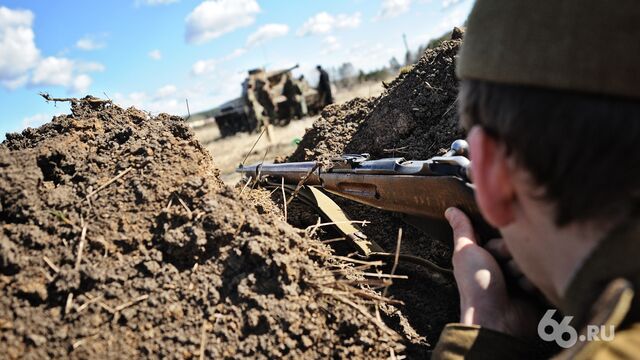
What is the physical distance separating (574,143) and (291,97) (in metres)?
22.0

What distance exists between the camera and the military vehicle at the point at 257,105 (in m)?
21.8

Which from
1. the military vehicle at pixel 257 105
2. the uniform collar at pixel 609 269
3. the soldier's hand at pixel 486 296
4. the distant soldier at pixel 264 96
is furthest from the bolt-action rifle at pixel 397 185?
the distant soldier at pixel 264 96

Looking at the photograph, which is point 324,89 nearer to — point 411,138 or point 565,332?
point 411,138

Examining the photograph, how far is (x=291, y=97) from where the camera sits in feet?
74.3

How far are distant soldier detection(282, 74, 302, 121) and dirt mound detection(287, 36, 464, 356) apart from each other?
17.8m

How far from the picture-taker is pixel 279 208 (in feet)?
11.4

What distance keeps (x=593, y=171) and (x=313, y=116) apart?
2220cm

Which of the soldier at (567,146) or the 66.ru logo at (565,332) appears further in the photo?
the 66.ru logo at (565,332)

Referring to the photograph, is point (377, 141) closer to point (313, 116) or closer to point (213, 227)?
point (213, 227)

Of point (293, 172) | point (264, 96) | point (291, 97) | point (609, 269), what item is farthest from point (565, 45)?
point (291, 97)

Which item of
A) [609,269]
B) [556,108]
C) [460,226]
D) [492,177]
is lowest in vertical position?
[460,226]

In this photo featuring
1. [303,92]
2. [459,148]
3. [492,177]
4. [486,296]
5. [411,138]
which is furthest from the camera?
[303,92]

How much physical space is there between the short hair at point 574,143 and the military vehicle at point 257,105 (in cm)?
2088

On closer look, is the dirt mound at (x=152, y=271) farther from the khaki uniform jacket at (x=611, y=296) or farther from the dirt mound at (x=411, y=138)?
the khaki uniform jacket at (x=611, y=296)
